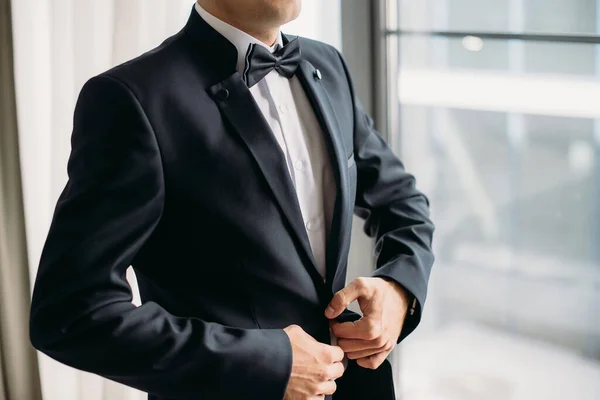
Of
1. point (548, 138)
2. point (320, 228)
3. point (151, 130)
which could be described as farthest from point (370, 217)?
point (548, 138)

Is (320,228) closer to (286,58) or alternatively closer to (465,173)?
(286,58)

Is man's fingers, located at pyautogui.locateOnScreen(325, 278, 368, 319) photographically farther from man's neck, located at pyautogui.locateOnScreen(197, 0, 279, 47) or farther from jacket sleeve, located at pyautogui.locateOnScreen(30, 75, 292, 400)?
man's neck, located at pyautogui.locateOnScreen(197, 0, 279, 47)

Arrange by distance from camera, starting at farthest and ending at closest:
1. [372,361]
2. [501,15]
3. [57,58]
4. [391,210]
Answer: [501,15], [57,58], [391,210], [372,361]

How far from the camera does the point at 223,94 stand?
3.67 feet

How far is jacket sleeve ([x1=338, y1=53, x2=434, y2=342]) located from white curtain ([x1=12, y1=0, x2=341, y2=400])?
76cm

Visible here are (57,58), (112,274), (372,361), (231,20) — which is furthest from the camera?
(57,58)

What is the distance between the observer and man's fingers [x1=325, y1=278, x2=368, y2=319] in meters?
1.19

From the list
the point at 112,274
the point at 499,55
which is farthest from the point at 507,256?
the point at 112,274

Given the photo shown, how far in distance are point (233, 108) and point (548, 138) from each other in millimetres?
1261

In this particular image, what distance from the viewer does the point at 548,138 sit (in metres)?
2.13

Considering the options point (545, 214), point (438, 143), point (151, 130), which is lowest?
point (545, 214)

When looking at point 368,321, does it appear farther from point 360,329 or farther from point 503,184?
point 503,184

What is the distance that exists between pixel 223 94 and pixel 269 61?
10cm

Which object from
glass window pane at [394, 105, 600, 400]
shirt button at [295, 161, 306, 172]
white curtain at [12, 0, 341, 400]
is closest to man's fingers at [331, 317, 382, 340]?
shirt button at [295, 161, 306, 172]
